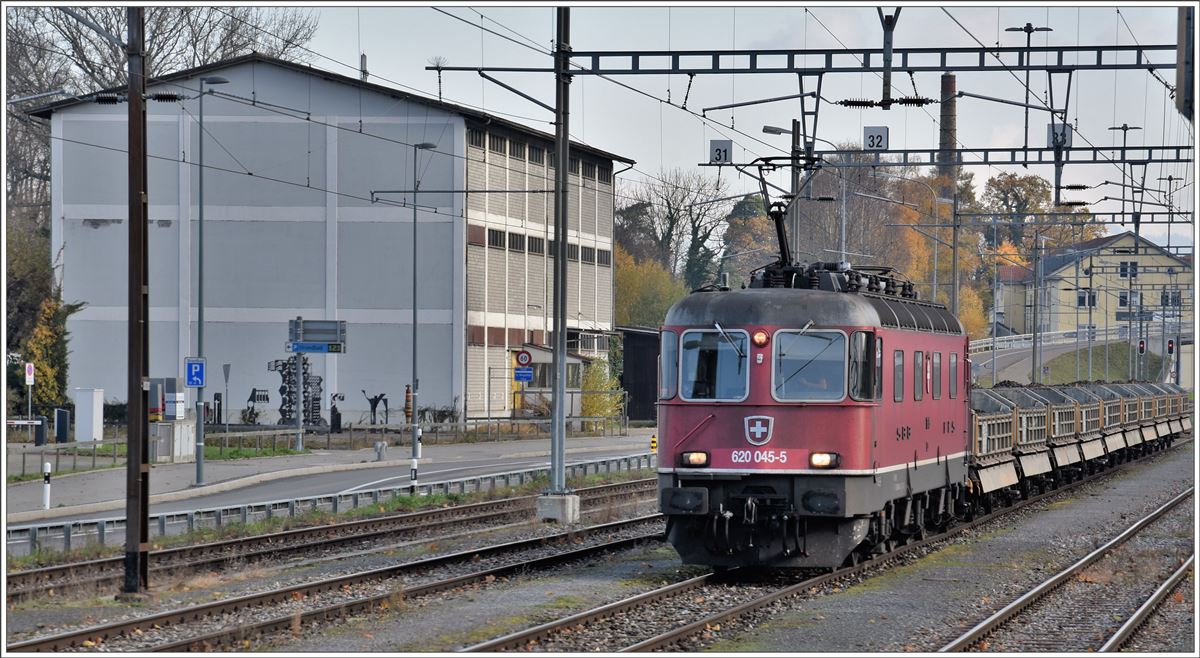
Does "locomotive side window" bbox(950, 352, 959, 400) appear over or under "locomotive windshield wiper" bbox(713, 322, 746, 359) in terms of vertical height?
under

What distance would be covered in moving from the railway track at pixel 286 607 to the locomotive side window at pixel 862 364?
4.39 meters

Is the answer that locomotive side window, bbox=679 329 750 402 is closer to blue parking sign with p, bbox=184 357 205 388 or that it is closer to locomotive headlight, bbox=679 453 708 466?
locomotive headlight, bbox=679 453 708 466

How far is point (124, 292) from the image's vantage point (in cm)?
5759

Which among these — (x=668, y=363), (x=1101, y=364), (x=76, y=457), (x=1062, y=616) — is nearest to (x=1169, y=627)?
(x=1062, y=616)

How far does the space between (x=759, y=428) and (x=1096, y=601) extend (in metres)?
3.92

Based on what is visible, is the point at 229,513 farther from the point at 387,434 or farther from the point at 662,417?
the point at 387,434

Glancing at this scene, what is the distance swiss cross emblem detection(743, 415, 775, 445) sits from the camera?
1741cm

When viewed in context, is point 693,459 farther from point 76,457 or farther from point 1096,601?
point 76,457

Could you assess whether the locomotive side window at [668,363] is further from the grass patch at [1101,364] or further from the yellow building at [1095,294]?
the yellow building at [1095,294]

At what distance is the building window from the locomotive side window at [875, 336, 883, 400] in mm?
41349

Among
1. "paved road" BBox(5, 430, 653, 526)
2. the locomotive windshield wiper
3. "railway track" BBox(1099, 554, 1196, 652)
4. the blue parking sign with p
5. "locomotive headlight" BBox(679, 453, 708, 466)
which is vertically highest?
the locomotive windshield wiper

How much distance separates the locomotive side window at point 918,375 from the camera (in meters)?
19.8

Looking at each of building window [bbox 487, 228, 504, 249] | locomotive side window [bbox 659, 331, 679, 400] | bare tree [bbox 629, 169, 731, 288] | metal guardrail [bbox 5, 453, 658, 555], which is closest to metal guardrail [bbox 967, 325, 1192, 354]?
bare tree [bbox 629, 169, 731, 288]

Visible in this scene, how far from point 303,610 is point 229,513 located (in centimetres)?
1209
